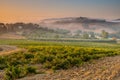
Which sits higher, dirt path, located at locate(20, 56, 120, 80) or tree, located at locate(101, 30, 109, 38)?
dirt path, located at locate(20, 56, 120, 80)

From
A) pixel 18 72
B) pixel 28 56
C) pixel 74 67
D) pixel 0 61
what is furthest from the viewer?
pixel 28 56

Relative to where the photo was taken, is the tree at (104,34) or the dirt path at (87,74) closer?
the dirt path at (87,74)

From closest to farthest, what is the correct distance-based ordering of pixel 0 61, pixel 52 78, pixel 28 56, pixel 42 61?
pixel 52 78 < pixel 42 61 < pixel 0 61 < pixel 28 56

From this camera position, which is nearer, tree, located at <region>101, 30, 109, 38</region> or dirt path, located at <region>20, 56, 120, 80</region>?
dirt path, located at <region>20, 56, 120, 80</region>

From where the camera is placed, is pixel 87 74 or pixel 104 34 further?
pixel 104 34

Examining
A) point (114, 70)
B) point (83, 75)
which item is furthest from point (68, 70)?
point (114, 70)

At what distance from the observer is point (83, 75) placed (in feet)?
41.1

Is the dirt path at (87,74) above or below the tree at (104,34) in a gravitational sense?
above

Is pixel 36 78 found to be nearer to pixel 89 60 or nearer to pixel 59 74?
pixel 59 74

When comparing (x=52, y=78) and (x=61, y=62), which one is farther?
(x=61, y=62)

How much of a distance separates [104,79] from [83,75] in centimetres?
134

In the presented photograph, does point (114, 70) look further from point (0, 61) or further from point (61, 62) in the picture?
point (0, 61)

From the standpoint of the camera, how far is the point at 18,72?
13547 mm

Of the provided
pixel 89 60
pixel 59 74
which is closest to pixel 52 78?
pixel 59 74
